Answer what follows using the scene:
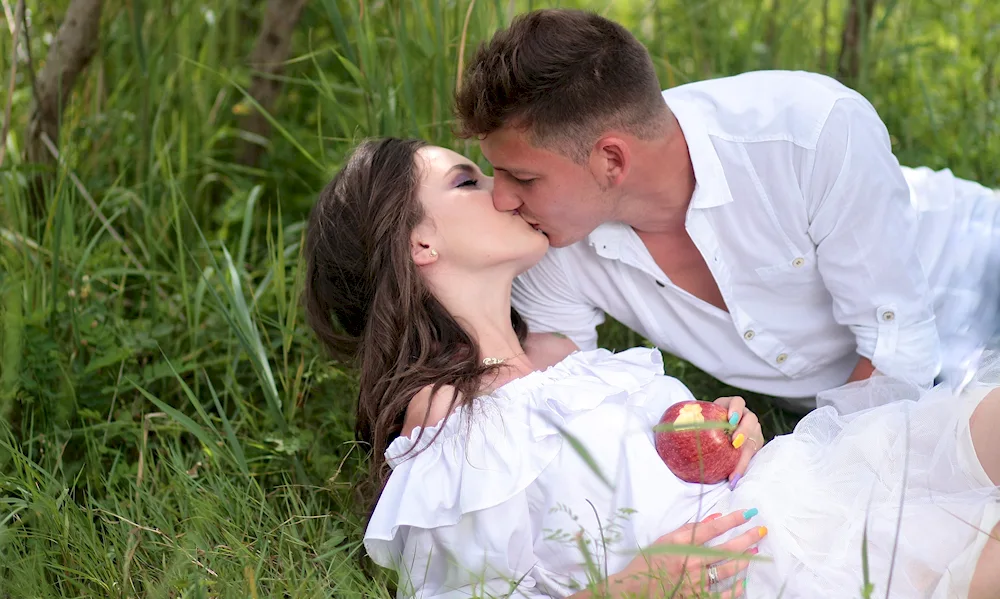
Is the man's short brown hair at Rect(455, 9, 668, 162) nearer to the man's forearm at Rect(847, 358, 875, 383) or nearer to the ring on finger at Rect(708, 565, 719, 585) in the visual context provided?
the man's forearm at Rect(847, 358, 875, 383)

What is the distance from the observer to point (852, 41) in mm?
3895

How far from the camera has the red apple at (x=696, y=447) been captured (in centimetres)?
216

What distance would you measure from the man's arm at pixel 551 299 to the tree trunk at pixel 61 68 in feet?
5.10

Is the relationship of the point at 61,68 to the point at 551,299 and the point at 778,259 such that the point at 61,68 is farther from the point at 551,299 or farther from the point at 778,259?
the point at 778,259

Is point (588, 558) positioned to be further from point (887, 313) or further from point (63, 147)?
point (63, 147)

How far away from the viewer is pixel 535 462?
215cm

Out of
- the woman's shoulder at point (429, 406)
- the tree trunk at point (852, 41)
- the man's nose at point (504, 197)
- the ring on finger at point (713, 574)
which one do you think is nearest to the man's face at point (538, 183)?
the man's nose at point (504, 197)

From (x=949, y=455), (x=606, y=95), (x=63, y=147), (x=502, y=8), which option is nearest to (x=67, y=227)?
(x=63, y=147)

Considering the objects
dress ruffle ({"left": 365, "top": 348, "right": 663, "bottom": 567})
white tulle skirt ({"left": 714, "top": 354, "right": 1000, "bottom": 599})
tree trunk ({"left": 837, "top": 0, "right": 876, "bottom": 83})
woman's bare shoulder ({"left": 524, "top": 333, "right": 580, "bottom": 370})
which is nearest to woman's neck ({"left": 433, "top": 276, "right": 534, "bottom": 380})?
dress ruffle ({"left": 365, "top": 348, "right": 663, "bottom": 567})

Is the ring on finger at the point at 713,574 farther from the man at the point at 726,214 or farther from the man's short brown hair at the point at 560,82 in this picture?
the man's short brown hair at the point at 560,82

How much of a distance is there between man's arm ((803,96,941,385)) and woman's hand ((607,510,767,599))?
83 centimetres

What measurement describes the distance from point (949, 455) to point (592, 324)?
1.14 meters

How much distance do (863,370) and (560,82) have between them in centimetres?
112

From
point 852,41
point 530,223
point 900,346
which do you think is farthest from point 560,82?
point 852,41
